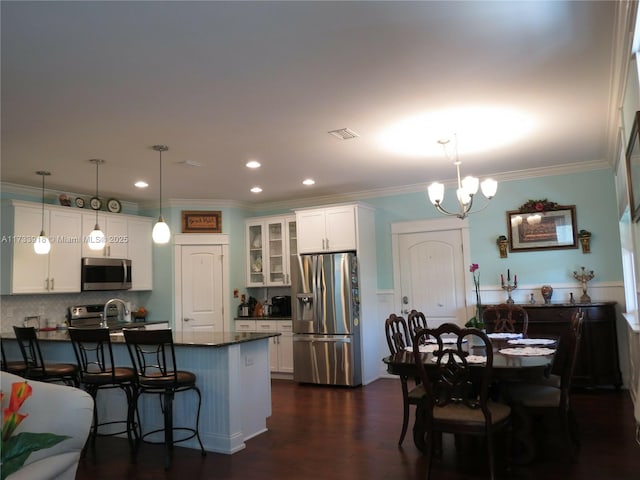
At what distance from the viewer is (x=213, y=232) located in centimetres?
Answer: 746

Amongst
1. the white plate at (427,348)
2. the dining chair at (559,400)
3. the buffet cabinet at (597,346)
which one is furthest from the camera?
the buffet cabinet at (597,346)

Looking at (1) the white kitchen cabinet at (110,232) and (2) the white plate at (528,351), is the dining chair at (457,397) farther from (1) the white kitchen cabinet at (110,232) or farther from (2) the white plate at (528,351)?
(1) the white kitchen cabinet at (110,232)

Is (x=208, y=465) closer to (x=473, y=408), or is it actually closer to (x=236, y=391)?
Result: (x=236, y=391)

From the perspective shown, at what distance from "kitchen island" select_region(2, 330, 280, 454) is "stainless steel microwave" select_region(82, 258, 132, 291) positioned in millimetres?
1898

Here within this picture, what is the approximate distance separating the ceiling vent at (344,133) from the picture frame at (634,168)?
6.68 ft

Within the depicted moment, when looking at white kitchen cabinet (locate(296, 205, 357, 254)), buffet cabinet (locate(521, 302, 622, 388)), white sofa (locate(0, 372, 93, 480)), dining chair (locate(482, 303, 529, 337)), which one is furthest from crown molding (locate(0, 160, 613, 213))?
white sofa (locate(0, 372, 93, 480))

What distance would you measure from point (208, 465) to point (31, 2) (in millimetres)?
3005

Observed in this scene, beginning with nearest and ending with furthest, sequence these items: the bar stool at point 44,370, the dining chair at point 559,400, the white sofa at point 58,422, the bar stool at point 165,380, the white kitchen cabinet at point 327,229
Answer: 1. the white sofa at point 58,422
2. the dining chair at point 559,400
3. the bar stool at point 165,380
4. the bar stool at point 44,370
5. the white kitchen cabinet at point 327,229

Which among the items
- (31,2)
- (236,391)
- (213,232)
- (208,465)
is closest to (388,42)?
(31,2)

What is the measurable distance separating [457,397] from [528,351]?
2.41 ft

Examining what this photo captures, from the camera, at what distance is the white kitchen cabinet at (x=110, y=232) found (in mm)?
6500

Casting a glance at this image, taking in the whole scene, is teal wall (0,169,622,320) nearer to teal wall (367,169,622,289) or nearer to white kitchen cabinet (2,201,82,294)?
teal wall (367,169,622,289)

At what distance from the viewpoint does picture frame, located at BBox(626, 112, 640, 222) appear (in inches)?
112

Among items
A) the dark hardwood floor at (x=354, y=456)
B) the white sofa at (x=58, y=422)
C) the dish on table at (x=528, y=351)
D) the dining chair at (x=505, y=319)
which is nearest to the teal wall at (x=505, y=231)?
the dining chair at (x=505, y=319)
